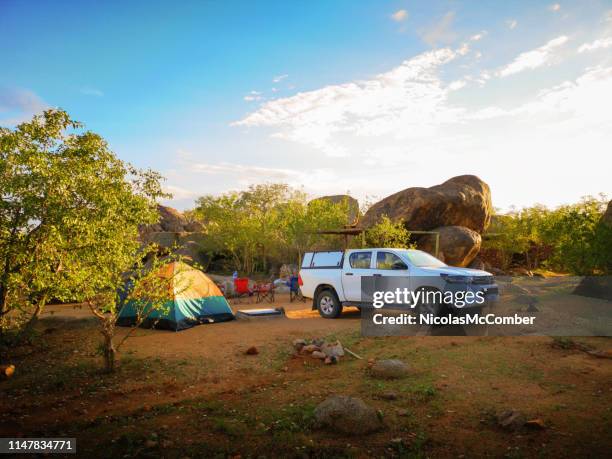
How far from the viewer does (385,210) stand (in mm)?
25516

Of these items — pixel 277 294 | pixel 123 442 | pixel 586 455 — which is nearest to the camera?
pixel 586 455

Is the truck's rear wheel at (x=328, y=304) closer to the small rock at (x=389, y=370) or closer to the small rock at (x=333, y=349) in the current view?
the small rock at (x=333, y=349)

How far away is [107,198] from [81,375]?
320 centimetres

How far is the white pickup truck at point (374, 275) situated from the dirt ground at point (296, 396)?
4.37 ft

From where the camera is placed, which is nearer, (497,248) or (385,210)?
(385,210)

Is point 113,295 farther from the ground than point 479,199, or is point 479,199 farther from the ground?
point 479,199

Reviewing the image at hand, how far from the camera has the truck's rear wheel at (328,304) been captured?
40.3 feet

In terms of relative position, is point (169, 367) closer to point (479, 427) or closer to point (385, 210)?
point (479, 427)

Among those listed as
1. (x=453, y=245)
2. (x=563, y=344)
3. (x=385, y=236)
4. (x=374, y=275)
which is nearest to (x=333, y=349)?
(x=374, y=275)

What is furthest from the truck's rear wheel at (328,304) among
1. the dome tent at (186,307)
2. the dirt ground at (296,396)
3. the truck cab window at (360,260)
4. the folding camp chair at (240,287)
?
the folding camp chair at (240,287)

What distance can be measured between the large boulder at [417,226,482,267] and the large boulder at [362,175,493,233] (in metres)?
0.96

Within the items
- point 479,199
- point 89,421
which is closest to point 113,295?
point 89,421

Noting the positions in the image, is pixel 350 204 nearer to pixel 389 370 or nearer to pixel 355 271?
pixel 355 271

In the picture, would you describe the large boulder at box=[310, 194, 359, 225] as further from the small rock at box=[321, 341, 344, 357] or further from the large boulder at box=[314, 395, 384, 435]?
the large boulder at box=[314, 395, 384, 435]
